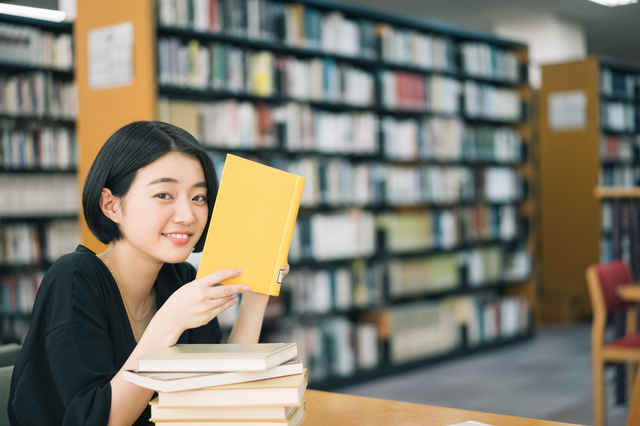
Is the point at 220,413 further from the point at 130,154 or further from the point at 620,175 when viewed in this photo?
the point at 620,175

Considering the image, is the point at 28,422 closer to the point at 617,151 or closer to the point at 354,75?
the point at 354,75

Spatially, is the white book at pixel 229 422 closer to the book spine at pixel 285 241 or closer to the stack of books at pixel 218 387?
the stack of books at pixel 218 387

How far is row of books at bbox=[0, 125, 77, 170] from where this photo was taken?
4.46 meters

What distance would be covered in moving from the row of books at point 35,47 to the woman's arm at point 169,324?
4.11 metres

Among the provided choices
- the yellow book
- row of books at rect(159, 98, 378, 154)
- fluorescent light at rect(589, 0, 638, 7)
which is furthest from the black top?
fluorescent light at rect(589, 0, 638, 7)

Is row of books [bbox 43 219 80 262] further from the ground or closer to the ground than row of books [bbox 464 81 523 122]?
closer to the ground

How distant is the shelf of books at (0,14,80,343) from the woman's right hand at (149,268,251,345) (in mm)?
3956

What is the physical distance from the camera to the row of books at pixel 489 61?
530 centimetres

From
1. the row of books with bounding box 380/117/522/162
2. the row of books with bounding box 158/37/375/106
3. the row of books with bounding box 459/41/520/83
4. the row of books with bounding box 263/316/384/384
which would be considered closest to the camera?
the row of books with bounding box 158/37/375/106

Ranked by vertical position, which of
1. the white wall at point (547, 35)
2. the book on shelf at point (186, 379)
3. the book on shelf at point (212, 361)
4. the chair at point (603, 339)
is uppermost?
the white wall at point (547, 35)

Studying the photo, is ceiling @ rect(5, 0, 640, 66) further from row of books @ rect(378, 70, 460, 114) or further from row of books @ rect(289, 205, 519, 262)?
row of books @ rect(289, 205, 519, 262)

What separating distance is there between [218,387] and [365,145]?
3.73 meters

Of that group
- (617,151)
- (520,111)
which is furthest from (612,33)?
(520,111)

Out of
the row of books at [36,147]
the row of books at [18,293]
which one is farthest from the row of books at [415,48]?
the row of books at [18,293]
